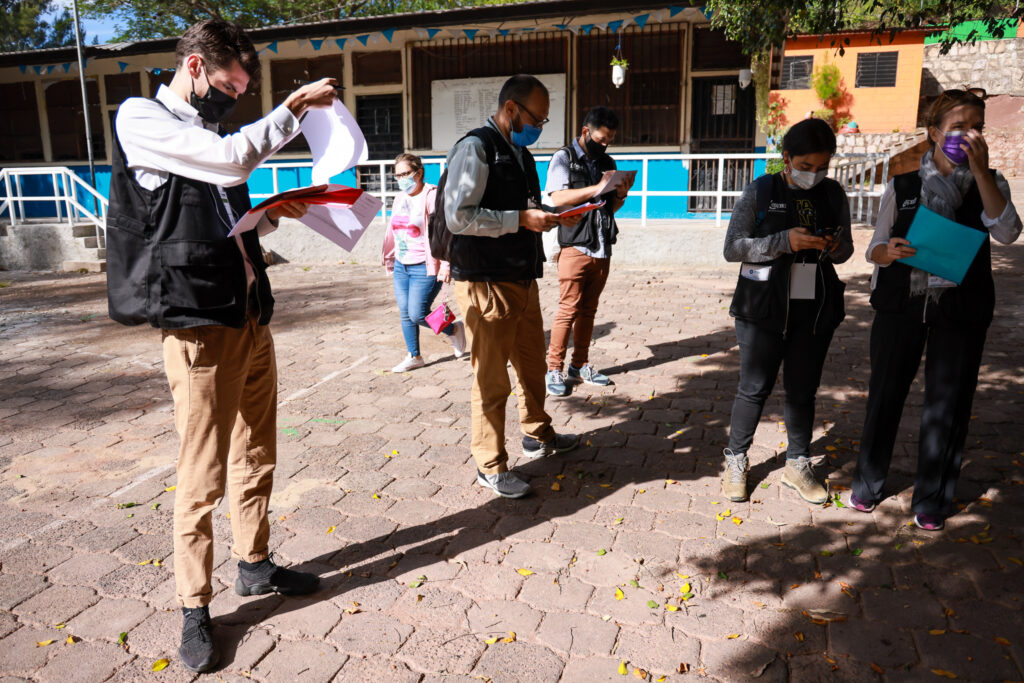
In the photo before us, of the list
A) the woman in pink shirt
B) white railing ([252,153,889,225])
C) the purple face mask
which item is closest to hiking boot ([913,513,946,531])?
the purple face mask

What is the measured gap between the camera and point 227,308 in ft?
Answer: 8.27

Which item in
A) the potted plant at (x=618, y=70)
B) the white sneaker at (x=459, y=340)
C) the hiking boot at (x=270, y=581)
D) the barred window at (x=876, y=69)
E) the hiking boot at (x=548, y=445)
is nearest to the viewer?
the hiking boot at (x=270, y=581)

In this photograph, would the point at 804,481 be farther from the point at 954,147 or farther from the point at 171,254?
the point at 171,254

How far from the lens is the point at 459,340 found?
676cm

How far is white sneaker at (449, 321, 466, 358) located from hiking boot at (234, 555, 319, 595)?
3.77 meters

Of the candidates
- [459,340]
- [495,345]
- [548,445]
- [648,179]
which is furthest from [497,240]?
[648,179]

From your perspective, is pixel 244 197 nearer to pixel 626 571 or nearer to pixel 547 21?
pixel 626 571

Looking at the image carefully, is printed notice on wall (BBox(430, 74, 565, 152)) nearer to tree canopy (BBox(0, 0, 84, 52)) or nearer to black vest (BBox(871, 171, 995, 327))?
black vest (BBox(871, 171, 995, 327))

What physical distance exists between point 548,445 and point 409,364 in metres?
2.29

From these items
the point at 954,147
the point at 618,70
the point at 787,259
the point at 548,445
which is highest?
the point at 618,70

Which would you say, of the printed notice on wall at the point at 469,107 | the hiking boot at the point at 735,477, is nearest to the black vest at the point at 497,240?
the hiking boot at the point at 735,477

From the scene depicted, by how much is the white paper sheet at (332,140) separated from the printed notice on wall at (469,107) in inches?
488

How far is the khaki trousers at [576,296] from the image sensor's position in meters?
5.57

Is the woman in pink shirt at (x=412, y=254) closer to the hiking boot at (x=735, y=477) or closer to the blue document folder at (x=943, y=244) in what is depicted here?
the hiking boot at (x=735, y=477)
